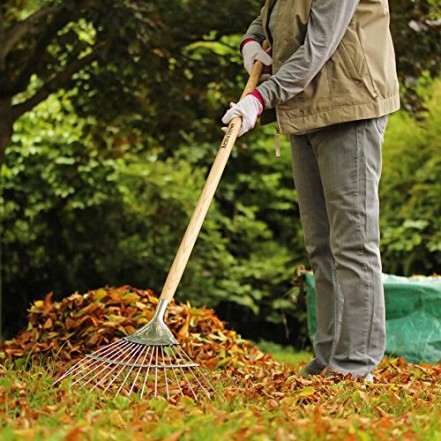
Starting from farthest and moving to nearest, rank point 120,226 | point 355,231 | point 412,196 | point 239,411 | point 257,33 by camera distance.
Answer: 1. point 120,226
2. point 412,196
3. point 257,33
4. point 355,231
5. point 239,411

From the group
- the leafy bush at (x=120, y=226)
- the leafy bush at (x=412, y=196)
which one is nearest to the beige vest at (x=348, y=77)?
the leafy bush at (x=412, y=196)

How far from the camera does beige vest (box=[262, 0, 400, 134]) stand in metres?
3.40

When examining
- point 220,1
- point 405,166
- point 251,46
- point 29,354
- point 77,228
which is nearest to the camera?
point 251,46

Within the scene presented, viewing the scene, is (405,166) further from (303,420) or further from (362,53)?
(303,420)

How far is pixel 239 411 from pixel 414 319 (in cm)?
257

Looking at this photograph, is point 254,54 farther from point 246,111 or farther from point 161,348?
point 161,348

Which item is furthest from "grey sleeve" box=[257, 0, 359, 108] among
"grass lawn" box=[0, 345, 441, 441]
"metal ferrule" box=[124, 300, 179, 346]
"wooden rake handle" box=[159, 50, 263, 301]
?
"grass lawn" box=[0, 345, 441, 441]

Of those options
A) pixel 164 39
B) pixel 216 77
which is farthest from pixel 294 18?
pixel 216 77

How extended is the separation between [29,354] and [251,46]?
1645 millimetres

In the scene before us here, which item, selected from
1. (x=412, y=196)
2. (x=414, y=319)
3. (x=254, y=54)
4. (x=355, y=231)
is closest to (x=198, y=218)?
(x=355, y=231)

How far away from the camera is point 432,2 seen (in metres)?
5.62

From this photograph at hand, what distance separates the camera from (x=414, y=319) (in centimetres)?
502

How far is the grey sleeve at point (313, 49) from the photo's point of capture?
335 centimetres

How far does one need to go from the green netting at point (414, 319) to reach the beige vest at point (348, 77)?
69.3 inches
